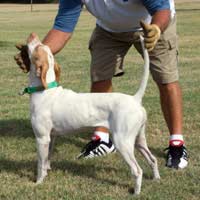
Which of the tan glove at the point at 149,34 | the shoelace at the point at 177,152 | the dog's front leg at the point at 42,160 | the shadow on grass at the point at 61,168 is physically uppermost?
the tan glove at the point at 149,34

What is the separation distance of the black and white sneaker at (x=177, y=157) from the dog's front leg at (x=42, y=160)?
49.9 inches

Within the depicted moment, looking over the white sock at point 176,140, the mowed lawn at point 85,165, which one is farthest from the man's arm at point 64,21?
the white sock at point 176,140

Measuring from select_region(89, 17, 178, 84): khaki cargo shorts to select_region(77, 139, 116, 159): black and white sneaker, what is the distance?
2.26 ft

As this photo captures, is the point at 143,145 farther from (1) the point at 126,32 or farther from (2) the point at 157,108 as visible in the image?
(2) the point at 157,108

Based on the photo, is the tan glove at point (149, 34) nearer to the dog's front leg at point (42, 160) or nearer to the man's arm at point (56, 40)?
the man's arm at point (56, 40)

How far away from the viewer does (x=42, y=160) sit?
5.00 meters

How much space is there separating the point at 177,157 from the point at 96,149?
0.93 metres

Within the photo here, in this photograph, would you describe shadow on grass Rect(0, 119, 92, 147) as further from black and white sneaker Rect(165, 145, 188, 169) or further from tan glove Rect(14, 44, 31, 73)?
tan glove Rect(14, 44, 31, 73)

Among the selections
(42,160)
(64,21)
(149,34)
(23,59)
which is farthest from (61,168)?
(149,34)

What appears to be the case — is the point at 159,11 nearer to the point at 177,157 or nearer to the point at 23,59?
the point at 23,59

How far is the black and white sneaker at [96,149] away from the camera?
596 cm

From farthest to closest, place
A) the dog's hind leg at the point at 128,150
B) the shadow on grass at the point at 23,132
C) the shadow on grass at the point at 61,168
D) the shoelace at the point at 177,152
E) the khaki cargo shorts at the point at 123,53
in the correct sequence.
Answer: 1. the shadow on grass at the point at 23,132
2. the khaki cargo shorts at the point at 123,53
3. the shoelace at the point at 177,152
4. the shadow on grass at the point at 61,168
5. the dog's hind leg at the point at 128,150

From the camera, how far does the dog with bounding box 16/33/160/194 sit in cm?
464

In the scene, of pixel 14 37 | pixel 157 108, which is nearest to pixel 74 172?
pixel 157 108
